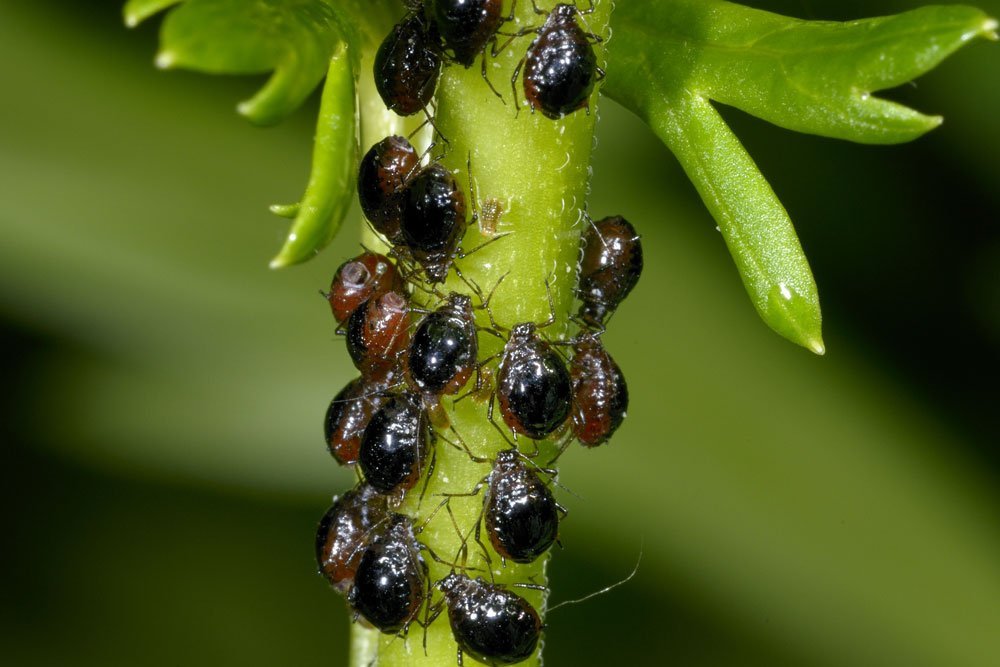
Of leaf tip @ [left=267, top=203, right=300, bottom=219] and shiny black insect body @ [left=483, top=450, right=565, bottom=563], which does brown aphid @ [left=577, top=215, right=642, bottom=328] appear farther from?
leaf tip @ [left=267, top=203, right=300, bottom=219]

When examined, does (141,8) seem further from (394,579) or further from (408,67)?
(394,579)

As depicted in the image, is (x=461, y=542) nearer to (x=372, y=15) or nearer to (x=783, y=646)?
(x=372, y=15)

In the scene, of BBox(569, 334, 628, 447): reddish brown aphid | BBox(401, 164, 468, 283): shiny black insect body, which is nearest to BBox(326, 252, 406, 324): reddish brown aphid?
BBox(401, 164, 468, 283): shiny black insect body

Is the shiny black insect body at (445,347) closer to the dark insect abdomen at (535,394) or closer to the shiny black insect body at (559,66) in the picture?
the dark insect abdomen at (535,394)

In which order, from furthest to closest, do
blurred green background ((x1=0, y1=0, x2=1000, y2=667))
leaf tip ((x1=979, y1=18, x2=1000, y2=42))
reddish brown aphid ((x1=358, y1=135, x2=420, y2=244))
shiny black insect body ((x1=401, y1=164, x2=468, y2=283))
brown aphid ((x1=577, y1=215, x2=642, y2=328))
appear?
blurred green background ((x1=0, y1=0, x2=1000, y2=667)) → brown aphid ((x1=577, y1=215, x2=642, y2=328)) → reddish brown aphid ((x1=358, y1=135, x2=420, y2=244)) → shiny black insect body ((x1=401, y1=164, x2=468, y2=283)) → leaf tip ((x1=979, y1=18, x2=1000, y2=42))

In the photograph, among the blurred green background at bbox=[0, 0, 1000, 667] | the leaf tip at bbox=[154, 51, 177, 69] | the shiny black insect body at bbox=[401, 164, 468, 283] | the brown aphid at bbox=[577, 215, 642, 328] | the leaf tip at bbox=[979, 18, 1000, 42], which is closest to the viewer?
the leaf tip at bbox=[154, 51, 177, 69]

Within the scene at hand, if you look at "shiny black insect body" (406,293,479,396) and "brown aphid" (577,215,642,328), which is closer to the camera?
"shiny black insect body" (406,293,479,396)

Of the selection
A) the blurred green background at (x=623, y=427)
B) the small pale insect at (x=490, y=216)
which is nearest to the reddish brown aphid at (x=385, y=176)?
the small pale insect at (x=490, y=216)

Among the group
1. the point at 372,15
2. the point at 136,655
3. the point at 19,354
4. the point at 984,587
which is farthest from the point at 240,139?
the point at 984,587
